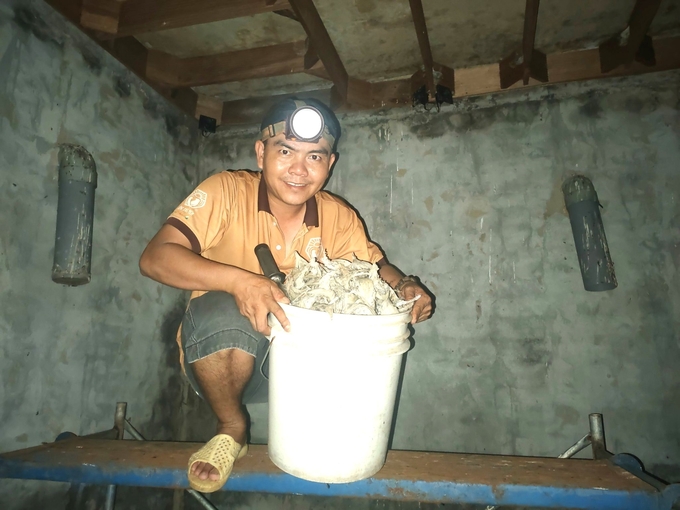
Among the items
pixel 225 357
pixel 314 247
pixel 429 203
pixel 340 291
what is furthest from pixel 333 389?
pixel 429 203

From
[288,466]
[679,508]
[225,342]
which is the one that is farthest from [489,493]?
[679,508]

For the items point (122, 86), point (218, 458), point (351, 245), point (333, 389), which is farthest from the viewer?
point (122, 86)

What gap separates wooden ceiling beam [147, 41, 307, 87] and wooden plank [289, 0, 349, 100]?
0.14m

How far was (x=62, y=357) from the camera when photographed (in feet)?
5.12

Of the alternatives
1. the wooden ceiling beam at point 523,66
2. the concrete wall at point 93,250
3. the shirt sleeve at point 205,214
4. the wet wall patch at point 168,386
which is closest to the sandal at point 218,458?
the shirt sleeve at point 205,214

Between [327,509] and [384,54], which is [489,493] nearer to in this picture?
[327,509]

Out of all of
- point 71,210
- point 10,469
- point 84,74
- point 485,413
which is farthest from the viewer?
point 485,413

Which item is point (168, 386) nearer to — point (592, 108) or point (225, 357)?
point (225, 357)

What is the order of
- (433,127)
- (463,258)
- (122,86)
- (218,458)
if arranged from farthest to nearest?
(433,127)
(463,258)
(122,86)
(218,458)

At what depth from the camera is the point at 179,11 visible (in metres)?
1.67

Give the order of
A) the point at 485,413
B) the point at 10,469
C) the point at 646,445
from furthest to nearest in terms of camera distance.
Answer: the point at 485,413
the point at 646,445
the point at 10,469

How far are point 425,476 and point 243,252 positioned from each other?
1002 mm

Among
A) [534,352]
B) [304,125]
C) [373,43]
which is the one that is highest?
[373,43]

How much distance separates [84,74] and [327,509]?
2566 millimetres
